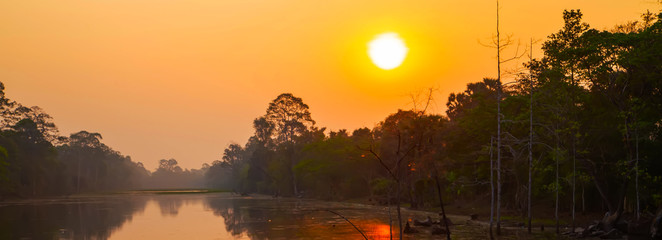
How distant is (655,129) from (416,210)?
28.9 meters

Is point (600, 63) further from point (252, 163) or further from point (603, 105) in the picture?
point (252, 163)

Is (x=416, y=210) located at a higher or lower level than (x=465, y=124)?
lower

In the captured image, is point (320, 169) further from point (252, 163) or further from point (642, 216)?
point (642, 216)

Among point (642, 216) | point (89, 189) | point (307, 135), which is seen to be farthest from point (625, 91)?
point (89, 189)

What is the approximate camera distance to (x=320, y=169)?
97.6 m

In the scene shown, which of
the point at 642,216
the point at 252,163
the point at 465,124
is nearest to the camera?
the point at 642,216

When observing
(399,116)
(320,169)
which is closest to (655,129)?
(399,116)

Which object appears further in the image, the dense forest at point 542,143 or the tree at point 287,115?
the tree at point 287,115

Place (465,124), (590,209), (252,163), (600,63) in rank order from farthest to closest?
(252,163) < (465,124) < (590,209) < (600,63)

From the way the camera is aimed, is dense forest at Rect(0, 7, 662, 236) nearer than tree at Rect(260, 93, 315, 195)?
Yes

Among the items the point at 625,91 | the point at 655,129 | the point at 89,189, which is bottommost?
the point at 89,189

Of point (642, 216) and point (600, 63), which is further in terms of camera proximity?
point (600, 63)

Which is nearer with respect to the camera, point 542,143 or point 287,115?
point 542,143

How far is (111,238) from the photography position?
35156mm
